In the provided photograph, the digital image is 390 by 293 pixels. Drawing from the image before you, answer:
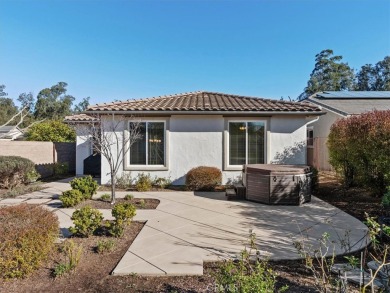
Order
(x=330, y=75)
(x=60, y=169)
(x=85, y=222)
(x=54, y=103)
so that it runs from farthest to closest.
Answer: (x=54, y=103) → (x=330, y=75) → (x=60, y=169) → (x=85, y=222)

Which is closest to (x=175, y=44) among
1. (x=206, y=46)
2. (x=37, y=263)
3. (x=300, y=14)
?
(x=206, y=46)

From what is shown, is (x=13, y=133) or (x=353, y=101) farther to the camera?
(x=353, y=101)

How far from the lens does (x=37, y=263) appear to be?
3865mm

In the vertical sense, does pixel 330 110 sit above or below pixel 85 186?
above

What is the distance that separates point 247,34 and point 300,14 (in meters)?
4.10

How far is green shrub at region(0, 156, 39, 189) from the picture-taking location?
10.8 meters

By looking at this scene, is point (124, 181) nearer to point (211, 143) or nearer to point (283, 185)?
point (211, 143)

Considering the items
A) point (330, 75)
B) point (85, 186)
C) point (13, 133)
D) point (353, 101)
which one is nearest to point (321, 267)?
point (85, 186)

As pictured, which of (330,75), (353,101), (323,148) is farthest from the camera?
(330,75)

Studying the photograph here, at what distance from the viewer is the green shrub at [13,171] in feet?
35.3

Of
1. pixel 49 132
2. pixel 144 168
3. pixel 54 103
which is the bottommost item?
pixel 144 168

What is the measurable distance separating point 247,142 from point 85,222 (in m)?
7.94

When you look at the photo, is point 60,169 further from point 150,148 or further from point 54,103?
point 54,103

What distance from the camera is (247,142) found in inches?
444
